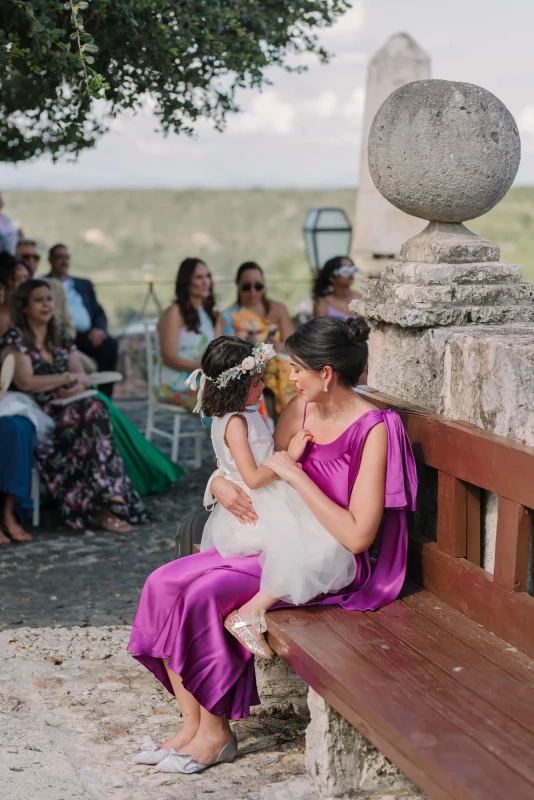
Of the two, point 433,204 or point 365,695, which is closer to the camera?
point 365,695

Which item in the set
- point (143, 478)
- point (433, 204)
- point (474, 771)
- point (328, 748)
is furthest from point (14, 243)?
point (474, 771)

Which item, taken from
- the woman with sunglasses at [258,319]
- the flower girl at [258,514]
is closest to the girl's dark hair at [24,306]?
the woman with sunglasses at [258,319]

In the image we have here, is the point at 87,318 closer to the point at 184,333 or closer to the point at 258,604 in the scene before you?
the point at 184,333

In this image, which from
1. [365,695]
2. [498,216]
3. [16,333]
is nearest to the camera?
[365,695]

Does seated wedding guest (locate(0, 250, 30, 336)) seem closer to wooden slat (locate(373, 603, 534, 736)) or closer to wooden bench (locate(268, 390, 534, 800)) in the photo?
wooden bench (locate(268, 390, 534, 800))

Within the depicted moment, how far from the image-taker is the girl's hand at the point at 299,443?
326 centimetres

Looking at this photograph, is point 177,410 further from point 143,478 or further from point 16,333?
point 16,333

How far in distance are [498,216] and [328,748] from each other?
29452 millimetres

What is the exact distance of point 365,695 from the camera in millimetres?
2518

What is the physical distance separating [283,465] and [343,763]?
91cm

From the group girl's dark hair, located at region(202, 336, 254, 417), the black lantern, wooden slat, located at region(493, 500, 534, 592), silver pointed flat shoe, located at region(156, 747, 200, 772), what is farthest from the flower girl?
the black lantern

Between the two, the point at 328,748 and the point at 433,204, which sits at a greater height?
the point at 433,204

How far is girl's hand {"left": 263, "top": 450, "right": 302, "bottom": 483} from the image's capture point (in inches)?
123

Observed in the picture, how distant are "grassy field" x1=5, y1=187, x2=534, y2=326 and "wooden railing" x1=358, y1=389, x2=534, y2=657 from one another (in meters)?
21.5
